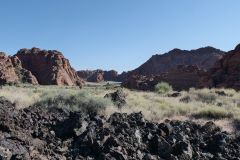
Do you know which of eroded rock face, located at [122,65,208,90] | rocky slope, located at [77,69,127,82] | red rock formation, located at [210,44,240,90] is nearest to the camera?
red rock formation, located at [210,44,240,90]

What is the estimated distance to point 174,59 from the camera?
12912 cm

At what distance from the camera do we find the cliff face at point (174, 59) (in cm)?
12438

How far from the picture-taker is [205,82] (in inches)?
2026

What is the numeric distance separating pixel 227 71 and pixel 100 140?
4052 cm

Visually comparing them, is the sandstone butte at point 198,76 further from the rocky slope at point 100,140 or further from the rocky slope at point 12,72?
the rocky slope at point 100,140

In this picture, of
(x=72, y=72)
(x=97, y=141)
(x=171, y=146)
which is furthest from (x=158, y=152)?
(x=72, y=72)

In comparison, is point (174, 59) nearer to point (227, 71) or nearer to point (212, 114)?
point (227, 71)

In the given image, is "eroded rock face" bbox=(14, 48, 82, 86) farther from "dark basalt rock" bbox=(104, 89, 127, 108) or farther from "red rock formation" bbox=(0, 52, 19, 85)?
"dark basalt rock" bbox=(104, 89, 127, 108)

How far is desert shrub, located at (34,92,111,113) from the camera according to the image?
1897 cm

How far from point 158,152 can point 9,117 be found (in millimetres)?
4074

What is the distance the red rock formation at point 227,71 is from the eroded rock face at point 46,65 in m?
35.5

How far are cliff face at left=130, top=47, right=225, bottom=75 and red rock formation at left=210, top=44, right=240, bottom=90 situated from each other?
70.9 metres

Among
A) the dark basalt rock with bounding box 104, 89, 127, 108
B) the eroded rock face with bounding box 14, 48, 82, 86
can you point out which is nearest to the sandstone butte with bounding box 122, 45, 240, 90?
the eroded rock face with bounding box 14, 48, 82, 86

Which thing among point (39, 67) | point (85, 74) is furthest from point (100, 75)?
point (39, 67)
